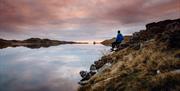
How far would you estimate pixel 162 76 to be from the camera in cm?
1186

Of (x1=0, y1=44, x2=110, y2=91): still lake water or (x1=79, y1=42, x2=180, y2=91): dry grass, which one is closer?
(x1=79, y1=42, x2=180, y2=91): dry grass

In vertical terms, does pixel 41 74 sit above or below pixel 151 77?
below

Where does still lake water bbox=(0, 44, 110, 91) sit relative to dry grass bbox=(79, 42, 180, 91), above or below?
below

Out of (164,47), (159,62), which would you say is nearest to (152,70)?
(159,62)

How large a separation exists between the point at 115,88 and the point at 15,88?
40.5ft

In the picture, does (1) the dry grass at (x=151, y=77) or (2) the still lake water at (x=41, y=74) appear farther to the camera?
(2) the still lake water at (x=41, y=74)

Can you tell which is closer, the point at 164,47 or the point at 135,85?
the point at 135,85

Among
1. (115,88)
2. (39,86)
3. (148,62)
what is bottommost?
(39,86)

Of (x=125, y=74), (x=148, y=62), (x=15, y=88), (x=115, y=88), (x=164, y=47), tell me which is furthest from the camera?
(x=15, y=88)

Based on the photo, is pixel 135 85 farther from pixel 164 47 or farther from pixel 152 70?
pixel 164 47

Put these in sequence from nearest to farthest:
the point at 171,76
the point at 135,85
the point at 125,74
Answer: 1. the point at 171,76
2. the point at 135,85
3. the point at 125,74

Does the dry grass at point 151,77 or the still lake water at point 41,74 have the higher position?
the dry grass at point 151,77

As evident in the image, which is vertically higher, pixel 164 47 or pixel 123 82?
pixel 164 47

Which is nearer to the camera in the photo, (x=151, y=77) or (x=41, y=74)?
(x=151, y=77)
